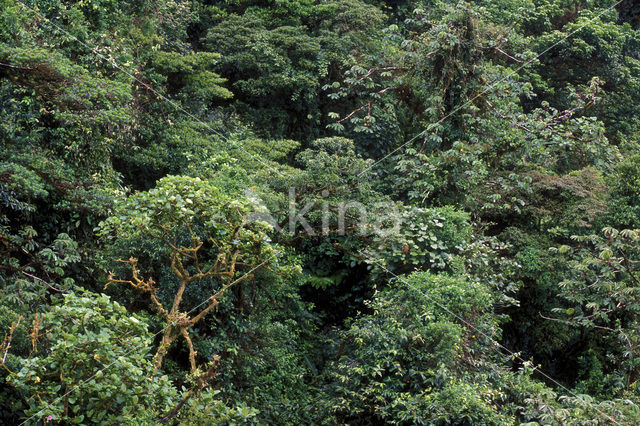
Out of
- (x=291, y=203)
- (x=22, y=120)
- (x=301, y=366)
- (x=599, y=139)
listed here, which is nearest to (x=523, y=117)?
(x=599, y=139)

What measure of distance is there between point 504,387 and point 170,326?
359 cm

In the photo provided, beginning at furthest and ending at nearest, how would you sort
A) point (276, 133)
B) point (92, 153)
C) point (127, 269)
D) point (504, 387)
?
point (276, 133), point (92, 153), point (504, 387), point (127, 269)

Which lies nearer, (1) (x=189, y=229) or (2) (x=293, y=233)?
(1) (x=189, y=229)

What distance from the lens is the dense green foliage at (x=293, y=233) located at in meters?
5.60

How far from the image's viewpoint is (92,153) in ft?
25.0

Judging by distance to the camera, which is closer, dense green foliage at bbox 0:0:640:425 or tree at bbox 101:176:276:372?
tree at bbox 101:176:276:372

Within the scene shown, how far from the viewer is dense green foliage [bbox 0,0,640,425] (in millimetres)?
5602

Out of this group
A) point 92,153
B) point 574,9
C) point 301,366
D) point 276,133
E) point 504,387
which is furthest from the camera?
point 574,9

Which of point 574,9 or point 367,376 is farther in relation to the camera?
point 574,9

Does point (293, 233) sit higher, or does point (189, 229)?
point (189, 229)

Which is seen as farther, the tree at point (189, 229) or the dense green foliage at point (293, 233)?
the dense green foliage at point (293, 233)

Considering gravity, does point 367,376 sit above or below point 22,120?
below

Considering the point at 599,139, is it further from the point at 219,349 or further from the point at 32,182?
the point at 32,182

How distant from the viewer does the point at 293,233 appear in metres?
8.24
